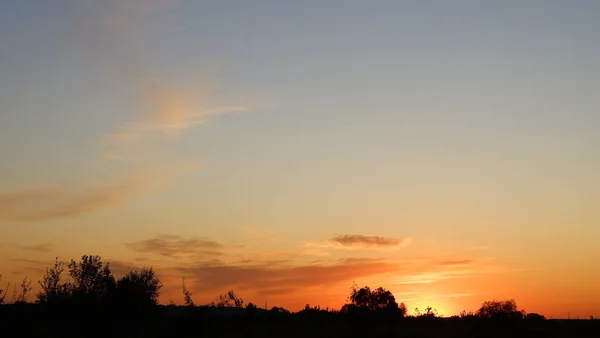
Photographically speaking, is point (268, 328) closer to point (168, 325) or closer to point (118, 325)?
point (168, 325)

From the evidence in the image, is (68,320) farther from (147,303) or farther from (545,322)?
(545,322)

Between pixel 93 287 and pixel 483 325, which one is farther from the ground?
pixel 93 287

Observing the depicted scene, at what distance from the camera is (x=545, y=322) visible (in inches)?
1555

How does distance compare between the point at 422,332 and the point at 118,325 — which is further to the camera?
the point at 118,325

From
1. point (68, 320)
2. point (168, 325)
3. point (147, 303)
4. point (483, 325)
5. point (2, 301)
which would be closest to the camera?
point (483, 325)

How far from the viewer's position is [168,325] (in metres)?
39.2

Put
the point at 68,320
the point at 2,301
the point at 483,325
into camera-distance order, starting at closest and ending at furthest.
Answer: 1. the point at 483,325
2. the point at 68,320
3. the point at 2,301

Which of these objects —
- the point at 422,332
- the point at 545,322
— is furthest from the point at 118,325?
the point at 545,322

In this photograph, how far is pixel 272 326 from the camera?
39156 millimetres

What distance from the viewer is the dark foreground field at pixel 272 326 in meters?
36.4

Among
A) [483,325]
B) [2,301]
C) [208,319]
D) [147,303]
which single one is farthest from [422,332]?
[2,301]

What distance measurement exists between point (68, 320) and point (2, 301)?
9.19 meters

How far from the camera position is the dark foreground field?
36.4 m

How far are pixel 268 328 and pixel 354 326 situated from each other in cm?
517
